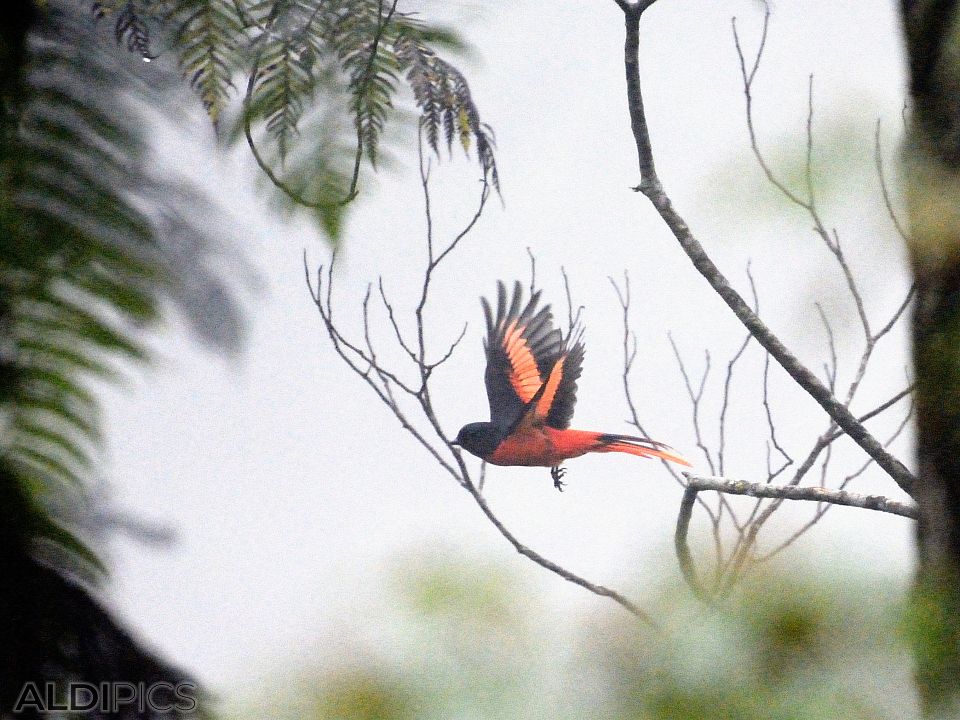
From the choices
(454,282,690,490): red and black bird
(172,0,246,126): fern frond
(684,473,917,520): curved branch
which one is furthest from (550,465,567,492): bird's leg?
(172,0,246,126): fern frond

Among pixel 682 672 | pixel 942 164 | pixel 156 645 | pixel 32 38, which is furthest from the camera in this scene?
pixel 32 38

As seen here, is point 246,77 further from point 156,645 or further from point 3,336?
point 156,645

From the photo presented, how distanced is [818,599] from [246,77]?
3.04ft

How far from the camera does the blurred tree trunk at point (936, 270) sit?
0.31 m

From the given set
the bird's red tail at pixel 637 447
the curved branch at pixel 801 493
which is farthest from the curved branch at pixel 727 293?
the bird's red tail at pixel 637 447

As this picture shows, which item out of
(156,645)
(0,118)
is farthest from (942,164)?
(0,118)

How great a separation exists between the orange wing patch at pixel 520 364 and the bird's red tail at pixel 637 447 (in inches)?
4.0

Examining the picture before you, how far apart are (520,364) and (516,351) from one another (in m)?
0.02

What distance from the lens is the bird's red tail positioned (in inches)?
38.0

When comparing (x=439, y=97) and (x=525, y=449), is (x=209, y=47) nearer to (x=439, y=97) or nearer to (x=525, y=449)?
(x=439, y=97)

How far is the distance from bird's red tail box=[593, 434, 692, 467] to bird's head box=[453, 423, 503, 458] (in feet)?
0.37

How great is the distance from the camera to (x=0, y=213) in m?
0.75

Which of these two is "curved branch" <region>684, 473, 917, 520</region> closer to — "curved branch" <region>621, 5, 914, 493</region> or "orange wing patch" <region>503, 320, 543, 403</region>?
"curved branch" <region>621, 5, 914, 493</region>

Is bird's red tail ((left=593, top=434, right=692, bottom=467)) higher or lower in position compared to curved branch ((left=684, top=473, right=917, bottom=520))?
higher
